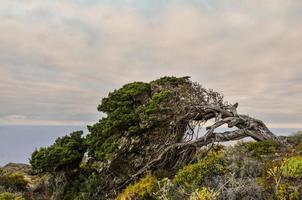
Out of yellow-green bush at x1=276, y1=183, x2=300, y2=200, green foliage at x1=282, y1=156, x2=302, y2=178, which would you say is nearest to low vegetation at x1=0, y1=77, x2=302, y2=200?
green foliage at x1=282, y1=156, x2=302, y2=178

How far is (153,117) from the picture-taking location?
52.7 ft

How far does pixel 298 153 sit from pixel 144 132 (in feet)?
20.1

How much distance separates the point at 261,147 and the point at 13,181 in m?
11.9

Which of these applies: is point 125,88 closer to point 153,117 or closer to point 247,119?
point 153,117

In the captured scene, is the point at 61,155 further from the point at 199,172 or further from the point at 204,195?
the point at 204,195

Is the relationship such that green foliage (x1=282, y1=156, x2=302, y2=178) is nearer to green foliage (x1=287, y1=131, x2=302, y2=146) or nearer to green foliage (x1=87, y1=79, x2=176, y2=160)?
green foliage (x1=87, y1=79, x2=176, y2=160)

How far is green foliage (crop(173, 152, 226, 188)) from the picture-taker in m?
12.4

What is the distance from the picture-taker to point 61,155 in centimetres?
1678

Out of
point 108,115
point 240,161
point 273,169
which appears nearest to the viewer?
point 273,169

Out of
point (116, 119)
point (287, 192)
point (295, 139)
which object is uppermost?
point (116, 119)

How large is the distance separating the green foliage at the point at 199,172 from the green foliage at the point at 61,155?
5.79 metres

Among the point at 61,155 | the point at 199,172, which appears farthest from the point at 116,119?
the point at 199,172

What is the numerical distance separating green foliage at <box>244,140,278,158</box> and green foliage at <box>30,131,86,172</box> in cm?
696

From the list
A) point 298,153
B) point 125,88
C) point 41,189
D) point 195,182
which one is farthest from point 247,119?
point 41,189
